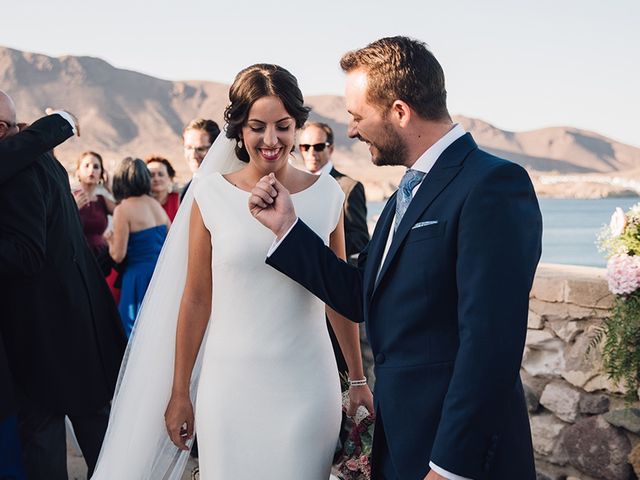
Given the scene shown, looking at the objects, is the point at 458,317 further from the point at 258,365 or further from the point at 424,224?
the point at 258,365

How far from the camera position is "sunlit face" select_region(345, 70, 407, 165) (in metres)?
1.91

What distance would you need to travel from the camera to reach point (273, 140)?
2471mm

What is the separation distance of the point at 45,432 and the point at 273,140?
171 centimetres

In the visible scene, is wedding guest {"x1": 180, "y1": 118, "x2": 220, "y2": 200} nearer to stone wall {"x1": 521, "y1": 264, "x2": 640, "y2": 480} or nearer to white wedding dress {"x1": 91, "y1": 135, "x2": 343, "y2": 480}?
stone wall {"x1": 521, "y1": 264, "x2": 640, "y2": 480}

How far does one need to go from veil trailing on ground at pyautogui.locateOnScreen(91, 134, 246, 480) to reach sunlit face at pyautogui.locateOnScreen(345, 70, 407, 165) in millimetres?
1039

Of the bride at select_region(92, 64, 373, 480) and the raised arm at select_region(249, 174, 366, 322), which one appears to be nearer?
the raised arm at select_region(249, 174, 366, 322)

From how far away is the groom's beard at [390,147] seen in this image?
1.91 metres

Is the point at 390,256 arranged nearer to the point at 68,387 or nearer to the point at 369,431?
the point at 369,431

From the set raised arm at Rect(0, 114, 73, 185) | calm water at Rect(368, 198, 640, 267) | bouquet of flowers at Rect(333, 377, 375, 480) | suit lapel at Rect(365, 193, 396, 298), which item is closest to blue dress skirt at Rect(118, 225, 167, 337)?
raised arm at Rect(0, 114, 73, 185)

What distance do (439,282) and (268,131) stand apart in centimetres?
92

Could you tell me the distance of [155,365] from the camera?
2.95 metres

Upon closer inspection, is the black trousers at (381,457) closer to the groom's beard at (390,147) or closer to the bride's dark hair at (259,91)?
the groom's beard at (390,147)

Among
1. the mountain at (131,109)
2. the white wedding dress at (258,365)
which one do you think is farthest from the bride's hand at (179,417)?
the mountain at (131,109)

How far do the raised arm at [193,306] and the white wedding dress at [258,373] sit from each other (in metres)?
0.06
